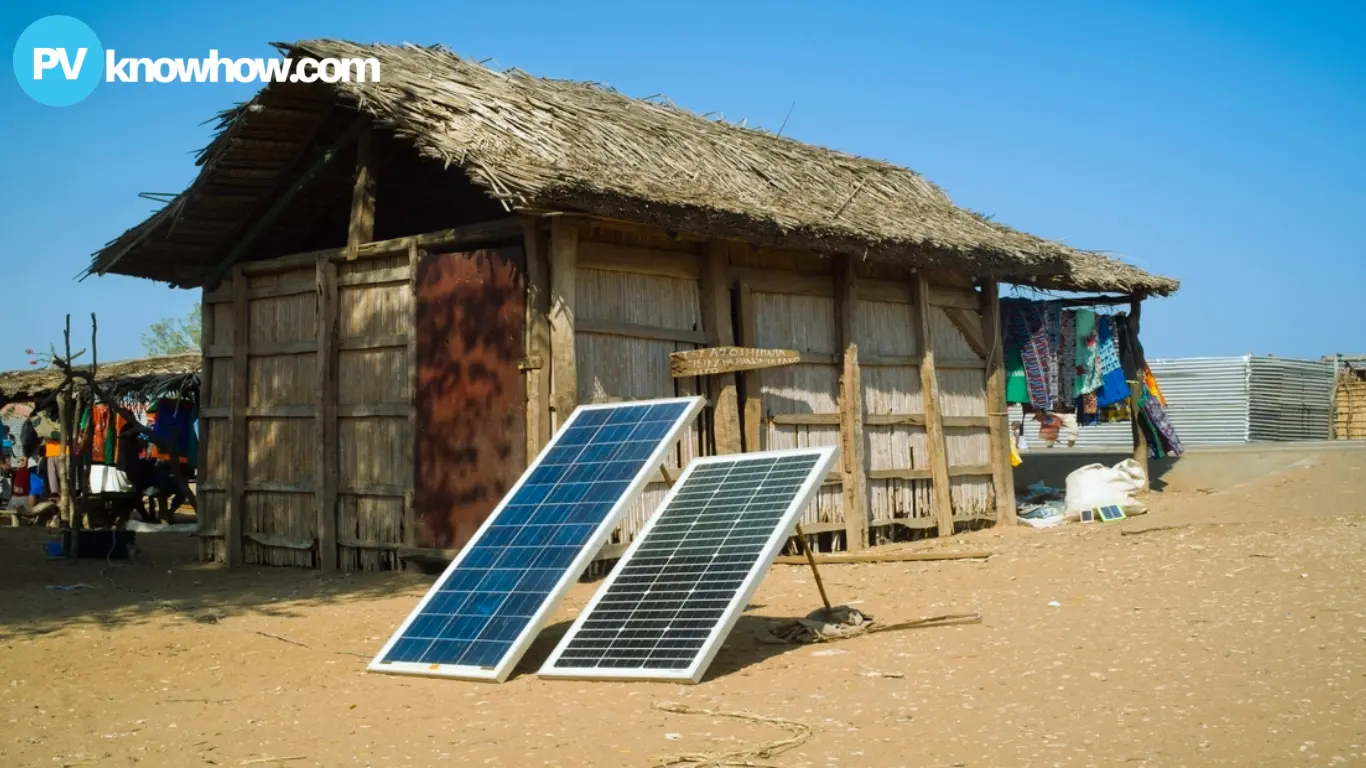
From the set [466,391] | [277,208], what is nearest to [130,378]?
[277,208]

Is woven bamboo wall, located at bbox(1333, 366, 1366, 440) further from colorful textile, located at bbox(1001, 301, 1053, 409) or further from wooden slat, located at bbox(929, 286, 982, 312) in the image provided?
wooden slat, located at bbox(929, 286, 982, 312)

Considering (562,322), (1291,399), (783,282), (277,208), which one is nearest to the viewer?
(562,322)

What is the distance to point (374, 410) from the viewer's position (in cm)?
1059

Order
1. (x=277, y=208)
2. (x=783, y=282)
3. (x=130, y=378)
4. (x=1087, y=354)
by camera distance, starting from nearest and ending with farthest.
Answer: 1. (x=783, y=282)
2. (x=277, y=208)
3. (x=1087, y=354)
4. (x=130, y=378)

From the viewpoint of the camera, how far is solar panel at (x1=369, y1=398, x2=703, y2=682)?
20.7 ft

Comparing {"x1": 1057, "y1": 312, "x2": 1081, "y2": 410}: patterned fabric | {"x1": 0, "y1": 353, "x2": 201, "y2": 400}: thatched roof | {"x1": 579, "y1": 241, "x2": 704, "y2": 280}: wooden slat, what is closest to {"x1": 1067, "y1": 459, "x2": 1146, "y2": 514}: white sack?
{"x1": 1057, "y1": 312, "x2": 1081, "y2": 410}: patterned fabric

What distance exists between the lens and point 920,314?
40.5 feet

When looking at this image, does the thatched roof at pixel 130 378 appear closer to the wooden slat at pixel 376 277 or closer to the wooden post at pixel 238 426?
the wooden post at pixel 238 426

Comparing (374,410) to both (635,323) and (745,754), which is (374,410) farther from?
(745,754)

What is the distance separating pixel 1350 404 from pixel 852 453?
64.8 feet

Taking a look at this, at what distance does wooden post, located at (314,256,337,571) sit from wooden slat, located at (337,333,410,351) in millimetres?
126

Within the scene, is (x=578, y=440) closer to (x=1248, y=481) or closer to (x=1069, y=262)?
(x=1069, y=262)

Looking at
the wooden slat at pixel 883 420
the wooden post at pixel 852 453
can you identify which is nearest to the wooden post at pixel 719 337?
the wooden slat at pixel 883 420

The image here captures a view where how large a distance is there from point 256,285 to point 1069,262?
8.02 metres
